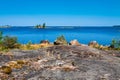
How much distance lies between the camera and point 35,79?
25.3 m

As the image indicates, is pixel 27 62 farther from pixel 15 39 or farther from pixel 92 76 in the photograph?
pixel 15 39

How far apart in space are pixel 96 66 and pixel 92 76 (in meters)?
4.55

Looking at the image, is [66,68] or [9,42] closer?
[66,68]

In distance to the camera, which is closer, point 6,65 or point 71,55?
point 6,65

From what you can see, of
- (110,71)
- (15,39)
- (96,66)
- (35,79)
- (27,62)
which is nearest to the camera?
(35,79)

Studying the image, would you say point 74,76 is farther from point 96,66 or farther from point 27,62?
point 27,62

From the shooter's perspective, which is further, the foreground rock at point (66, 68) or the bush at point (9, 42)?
the bush at point (9, 42)

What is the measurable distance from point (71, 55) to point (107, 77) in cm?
1178

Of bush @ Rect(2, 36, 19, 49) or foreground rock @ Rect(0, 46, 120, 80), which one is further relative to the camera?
bush @ Rect(2, 36, 19, 49)

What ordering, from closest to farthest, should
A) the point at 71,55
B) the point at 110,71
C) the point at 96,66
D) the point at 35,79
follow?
the point at 35,79
the point at 110,71
the point at 96,66
the point at 71,55

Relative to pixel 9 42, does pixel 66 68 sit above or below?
above

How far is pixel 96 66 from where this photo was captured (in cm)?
3044

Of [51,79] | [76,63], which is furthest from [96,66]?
[51,79]

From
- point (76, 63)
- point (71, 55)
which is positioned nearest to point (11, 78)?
point (76, 63)
